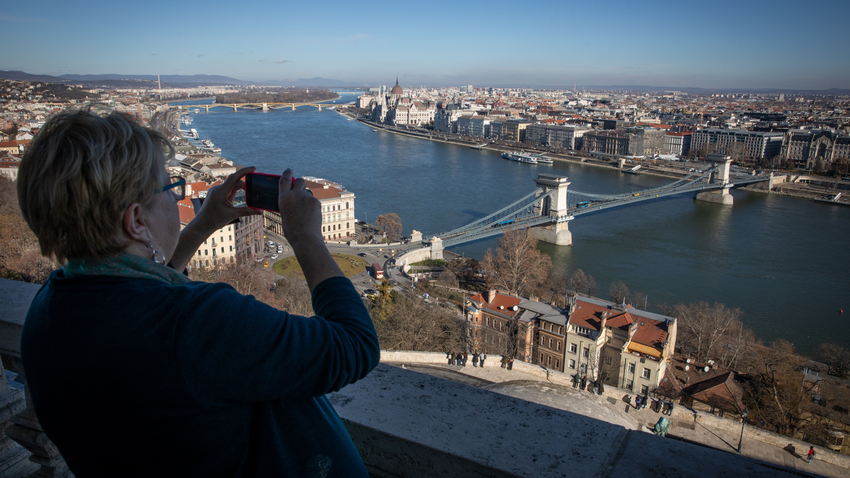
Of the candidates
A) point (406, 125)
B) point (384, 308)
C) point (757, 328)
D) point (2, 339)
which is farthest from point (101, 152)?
point (406, 125)

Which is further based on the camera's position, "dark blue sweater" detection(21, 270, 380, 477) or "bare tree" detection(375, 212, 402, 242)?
"bare tree" detection(375, 212, 402, 242)

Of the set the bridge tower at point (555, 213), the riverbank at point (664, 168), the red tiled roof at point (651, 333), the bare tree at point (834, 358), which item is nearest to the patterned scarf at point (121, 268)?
the red tiled roof at point (651, 333)

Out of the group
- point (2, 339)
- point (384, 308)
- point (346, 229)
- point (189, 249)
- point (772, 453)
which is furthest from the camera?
point (346, 229)

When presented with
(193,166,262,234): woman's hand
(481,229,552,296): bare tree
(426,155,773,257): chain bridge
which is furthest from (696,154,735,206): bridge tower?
(193,166,262,234): woman's hand

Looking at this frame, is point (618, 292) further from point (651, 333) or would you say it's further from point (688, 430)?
point (688, 430)

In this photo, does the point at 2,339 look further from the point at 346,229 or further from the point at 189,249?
the point at 346,229

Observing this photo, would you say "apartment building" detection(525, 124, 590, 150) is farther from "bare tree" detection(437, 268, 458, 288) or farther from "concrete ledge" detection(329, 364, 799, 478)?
"concrete ledge" detection(329, 364, 799, 478)

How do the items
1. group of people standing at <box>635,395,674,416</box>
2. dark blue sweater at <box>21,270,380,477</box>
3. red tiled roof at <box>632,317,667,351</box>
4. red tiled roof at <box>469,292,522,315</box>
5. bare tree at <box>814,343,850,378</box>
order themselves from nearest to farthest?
dark blue sweater at <box>21,270,380,477</box> < group of people standing at <box>635,395,674,416</box> < red tiled roof at <box>632,317,667,351</box> < bare tree at <box>814,343,850,378</box> < red tiled roof at <box>469,292,522,315</box>
